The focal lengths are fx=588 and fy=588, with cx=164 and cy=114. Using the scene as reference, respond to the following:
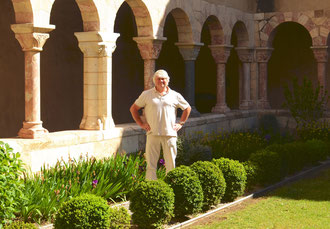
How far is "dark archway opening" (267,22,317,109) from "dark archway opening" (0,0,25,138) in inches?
315

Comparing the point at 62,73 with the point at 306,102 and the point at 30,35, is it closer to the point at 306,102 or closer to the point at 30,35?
the point at 30,35

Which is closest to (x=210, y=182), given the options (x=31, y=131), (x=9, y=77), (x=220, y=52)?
(x=31, y=131)

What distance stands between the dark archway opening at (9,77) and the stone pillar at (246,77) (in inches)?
221

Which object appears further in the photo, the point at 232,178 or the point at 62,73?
the point at 62,73

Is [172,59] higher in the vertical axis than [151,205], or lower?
higher

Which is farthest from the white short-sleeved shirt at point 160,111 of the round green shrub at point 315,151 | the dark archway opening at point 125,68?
the dark archway opening at point 125,68

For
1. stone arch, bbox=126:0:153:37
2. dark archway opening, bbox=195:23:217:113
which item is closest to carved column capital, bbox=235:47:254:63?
dark archway opening, bbox=195:23:217:113

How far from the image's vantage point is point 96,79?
936 centimetres

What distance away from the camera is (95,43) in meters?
9.18

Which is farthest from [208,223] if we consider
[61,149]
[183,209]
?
[61,149]

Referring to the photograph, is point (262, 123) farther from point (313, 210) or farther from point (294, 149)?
point (313, 210)

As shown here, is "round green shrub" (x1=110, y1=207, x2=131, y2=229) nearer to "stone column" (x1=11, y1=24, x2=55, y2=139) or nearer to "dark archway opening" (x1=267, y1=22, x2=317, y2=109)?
"stone column" (x1=11, y1=24, x2=55, y2=139)

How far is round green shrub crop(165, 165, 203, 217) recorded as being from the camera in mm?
6590

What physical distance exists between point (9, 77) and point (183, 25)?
3722 mm
